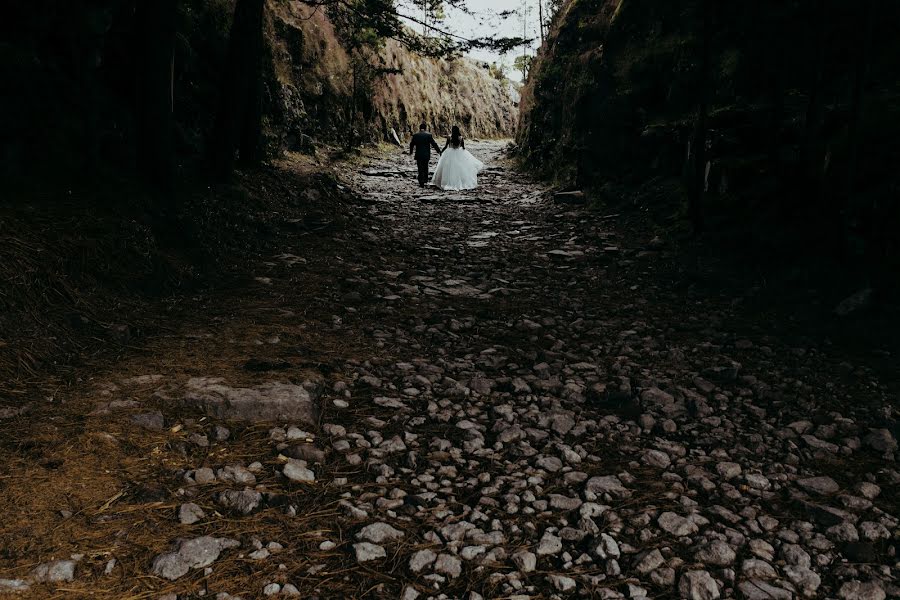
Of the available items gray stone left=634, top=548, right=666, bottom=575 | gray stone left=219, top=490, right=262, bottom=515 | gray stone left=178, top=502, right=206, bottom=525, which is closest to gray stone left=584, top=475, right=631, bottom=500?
gray stone left=634, top=548, right=666, bottom=575

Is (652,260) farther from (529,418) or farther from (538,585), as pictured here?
(538,585)

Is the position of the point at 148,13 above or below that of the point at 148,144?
above

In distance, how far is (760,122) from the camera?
8.95 m

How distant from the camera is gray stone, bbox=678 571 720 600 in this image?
2.47 meters

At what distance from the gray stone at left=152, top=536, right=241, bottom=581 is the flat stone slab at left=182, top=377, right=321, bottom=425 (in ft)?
3.96

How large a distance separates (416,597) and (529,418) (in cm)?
190

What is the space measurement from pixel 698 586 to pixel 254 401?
282 centimetres

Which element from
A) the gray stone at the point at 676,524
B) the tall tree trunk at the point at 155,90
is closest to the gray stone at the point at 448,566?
the gray stone at the point at 676,524

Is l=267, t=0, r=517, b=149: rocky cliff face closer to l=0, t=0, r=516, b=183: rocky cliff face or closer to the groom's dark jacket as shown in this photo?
l=0, t=0, r=516, b=183: rocky cliff face

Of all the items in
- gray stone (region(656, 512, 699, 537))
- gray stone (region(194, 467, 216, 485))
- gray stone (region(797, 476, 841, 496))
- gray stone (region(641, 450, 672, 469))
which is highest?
gray stone (region(194, 467, 216, 485))

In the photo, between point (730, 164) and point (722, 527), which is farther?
point (730, 164)

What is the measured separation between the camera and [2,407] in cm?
347

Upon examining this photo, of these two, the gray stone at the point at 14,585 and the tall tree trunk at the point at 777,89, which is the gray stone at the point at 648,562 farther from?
the tall tree trunk at the point at 777,89

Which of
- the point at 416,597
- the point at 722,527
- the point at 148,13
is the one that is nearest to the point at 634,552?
the point at 722,527
